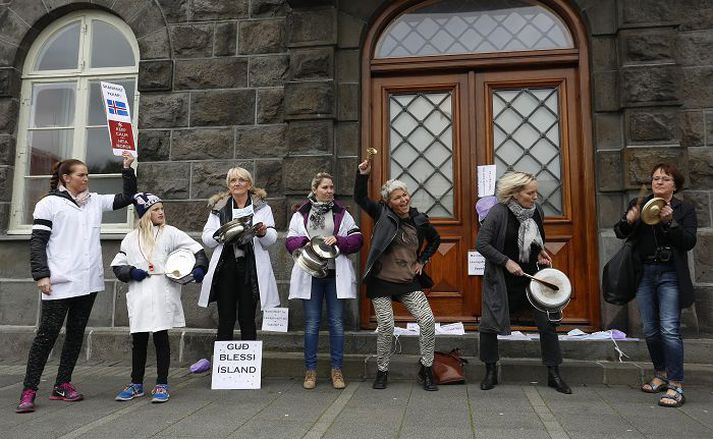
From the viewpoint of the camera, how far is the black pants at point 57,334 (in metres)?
4.64

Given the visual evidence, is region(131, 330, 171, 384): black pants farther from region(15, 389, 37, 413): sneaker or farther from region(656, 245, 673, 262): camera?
region(656, 245, 673, 262): camera

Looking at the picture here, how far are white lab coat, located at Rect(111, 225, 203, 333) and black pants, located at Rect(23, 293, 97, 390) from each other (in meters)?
0.46

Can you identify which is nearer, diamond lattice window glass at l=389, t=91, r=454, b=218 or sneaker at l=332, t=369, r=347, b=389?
sneaker at l=332, t=369, r=347, b=389

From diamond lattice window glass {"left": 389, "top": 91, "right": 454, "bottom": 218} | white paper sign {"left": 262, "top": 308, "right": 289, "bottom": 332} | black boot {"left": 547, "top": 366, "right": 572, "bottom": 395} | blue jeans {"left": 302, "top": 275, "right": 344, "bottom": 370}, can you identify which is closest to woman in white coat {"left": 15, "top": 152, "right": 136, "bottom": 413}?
white paper sign {"left": 262, "top": 308, "right": 289, "bottom": 332}

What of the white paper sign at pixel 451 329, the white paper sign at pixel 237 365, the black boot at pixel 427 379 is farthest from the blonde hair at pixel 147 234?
the white paper sign at pixel 451 329

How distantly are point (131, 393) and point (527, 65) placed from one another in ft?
17.9

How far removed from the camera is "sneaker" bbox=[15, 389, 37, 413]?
4445mm

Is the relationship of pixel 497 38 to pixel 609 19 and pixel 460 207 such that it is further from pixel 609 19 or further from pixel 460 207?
pixel 460 207

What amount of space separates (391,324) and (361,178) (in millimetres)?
1366

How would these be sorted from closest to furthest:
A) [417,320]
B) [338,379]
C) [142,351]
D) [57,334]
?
[57,334], [142,351], [417,320], [338,379]

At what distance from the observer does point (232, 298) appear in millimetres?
5242

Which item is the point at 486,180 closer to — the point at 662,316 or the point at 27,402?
the point at 662,316

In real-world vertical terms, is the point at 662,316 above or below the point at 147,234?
below

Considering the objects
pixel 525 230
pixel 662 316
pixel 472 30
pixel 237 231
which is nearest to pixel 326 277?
pixel 237 231
